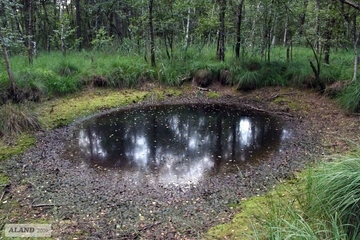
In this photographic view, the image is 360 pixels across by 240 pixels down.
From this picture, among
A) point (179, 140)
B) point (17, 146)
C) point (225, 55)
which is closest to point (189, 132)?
point (179, 140)

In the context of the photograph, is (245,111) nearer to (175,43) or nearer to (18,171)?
(175,43)

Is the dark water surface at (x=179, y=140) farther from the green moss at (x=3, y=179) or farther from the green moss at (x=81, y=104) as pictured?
the green moss at (x=3, y=179)

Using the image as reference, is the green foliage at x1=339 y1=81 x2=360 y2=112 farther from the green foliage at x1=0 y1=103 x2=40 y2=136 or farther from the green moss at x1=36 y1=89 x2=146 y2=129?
the green foliage at x1=0 y1=103 x2=40 y2=136

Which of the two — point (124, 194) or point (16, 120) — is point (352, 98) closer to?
point (124, 194)

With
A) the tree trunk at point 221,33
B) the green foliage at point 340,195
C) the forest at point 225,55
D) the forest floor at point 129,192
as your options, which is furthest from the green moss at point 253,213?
the tree trunk at point 221,33

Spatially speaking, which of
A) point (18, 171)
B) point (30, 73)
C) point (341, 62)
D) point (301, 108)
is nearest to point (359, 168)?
point (18, 171)

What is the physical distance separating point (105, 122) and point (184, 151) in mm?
2620

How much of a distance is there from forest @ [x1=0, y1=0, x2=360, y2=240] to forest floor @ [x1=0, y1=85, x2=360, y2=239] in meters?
0.02

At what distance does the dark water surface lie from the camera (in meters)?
5.00

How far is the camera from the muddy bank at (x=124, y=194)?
3309mm

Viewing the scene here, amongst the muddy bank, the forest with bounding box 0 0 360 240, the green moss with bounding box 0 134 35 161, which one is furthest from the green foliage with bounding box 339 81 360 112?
the green moss with bounding box 0 134 35 161

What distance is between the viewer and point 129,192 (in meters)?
4.08

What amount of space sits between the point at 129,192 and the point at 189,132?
9.44 ft

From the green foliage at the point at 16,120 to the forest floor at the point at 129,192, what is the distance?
0.32 meters
